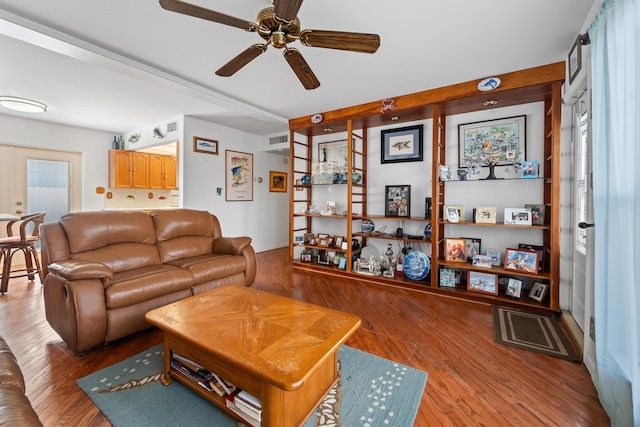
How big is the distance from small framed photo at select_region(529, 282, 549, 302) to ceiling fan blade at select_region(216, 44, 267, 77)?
3.46 meters

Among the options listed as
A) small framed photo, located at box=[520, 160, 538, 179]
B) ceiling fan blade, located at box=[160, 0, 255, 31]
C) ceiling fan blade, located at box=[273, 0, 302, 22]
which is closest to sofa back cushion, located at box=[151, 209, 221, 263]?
ceiling fan blade, located at box=[160, 0, 255, 31]

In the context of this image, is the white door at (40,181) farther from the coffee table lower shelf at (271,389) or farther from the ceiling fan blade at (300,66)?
the ceiling fan blade at (300,66)

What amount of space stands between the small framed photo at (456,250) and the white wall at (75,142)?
656 centimetres

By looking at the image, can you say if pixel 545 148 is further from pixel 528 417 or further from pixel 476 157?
pixel 528 417

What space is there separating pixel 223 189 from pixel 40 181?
331cm

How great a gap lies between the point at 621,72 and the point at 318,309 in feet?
6.59

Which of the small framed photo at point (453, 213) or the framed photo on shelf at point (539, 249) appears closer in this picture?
the framed photo on shelf at point (539, 249)

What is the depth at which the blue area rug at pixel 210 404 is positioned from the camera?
1.39m

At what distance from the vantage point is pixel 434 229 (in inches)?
134

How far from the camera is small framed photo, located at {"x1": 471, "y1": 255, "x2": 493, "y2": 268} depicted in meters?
3.11


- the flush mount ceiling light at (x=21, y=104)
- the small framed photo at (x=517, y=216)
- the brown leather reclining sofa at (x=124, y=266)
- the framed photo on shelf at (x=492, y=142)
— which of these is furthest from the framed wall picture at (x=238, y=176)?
the small framed photo at (x=517, y=216)

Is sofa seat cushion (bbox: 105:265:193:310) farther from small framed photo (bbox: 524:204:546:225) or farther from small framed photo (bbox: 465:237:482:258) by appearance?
small framed photo (bbox: 524:204:546:225)

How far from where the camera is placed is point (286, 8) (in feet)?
4.83

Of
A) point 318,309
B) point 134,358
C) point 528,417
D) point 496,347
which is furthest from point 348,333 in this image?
point 134,358
